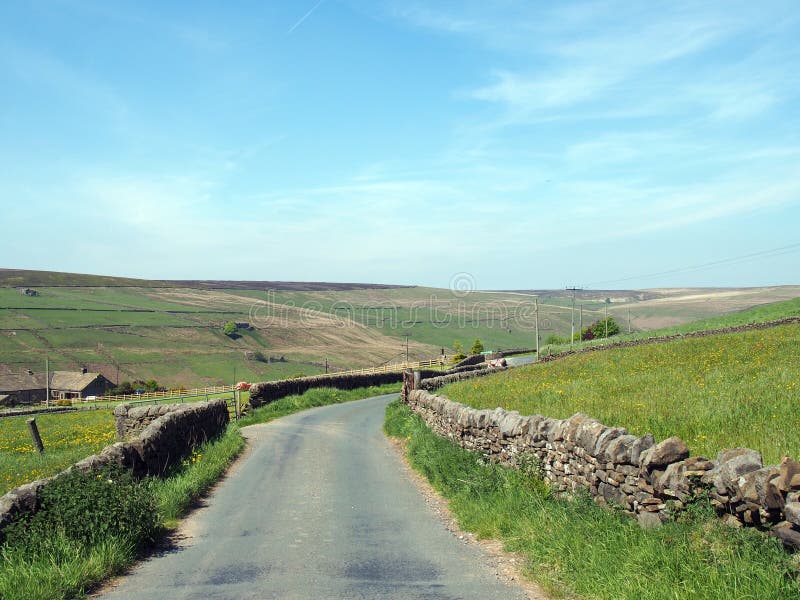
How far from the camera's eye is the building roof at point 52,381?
96.4m

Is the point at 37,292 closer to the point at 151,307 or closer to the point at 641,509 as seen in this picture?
the point at 151,307

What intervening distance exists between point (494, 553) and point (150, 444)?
24.7 ft

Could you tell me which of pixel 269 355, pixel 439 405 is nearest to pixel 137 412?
pixel 439 405

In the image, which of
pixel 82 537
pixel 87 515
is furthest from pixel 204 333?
pixel 82 537

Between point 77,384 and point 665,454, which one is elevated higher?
point 665,454

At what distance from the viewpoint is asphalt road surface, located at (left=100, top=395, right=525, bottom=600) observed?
7703 mm

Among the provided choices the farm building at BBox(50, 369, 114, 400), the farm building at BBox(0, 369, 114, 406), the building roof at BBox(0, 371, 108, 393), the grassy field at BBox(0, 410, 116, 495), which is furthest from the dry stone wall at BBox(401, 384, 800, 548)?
the building roof at BBox(0, 371, 108, 393)

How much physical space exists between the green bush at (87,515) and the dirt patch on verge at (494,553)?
4.45 m

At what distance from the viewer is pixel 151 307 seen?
173625 millimetres

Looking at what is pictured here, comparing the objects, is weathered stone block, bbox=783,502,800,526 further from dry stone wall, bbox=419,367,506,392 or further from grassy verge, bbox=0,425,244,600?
dry stone wall, bbox=419,367,506,392

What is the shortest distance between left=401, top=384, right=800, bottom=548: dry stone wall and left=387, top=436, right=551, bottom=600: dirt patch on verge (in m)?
1.42

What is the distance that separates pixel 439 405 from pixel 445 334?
155 metres

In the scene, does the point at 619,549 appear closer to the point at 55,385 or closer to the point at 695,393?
the point at 695,393

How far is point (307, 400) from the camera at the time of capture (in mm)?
38469
